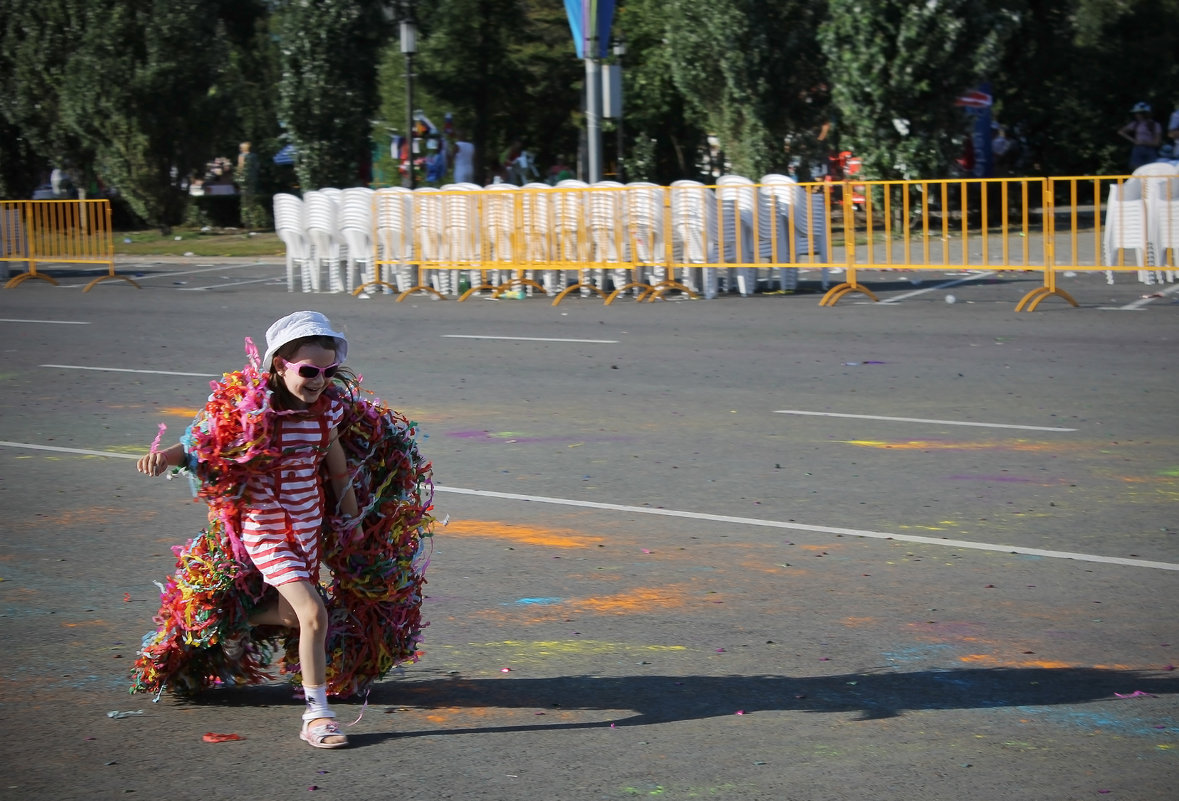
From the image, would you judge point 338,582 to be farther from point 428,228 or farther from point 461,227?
point 428,228

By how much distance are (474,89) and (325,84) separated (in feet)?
13.6

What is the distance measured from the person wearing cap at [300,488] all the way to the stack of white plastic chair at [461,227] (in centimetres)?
1571

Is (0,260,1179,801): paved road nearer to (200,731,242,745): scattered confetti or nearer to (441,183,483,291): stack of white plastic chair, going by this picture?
(200,731,242,745): scattered confetti

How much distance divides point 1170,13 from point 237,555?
35.7 metres

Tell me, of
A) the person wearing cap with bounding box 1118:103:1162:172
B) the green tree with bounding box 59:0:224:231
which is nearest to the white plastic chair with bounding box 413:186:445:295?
the person wearing cap with bounding box 1118:103:1162:172

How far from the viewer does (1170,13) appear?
1396 inches

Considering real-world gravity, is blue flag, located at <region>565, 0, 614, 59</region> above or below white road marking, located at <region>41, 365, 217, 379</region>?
above

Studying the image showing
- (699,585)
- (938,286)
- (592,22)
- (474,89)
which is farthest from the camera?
(474,89)

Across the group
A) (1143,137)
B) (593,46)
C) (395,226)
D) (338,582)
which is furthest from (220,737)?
(1143,137)

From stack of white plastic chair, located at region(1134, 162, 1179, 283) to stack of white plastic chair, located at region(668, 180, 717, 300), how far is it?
17.3 ft

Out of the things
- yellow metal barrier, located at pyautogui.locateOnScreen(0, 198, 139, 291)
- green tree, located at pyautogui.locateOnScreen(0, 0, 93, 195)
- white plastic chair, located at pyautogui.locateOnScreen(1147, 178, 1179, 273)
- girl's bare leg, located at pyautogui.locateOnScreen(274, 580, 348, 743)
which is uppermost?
green tree, located at pyautogui.locateOnScreen(0, 0, 93, 195)

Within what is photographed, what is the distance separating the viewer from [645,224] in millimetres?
19359

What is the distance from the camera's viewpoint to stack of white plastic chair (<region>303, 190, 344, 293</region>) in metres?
22.1

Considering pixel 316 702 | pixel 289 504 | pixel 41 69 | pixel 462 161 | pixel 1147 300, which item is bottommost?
pixel 316 702
